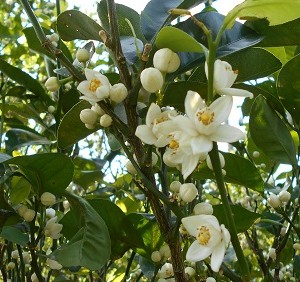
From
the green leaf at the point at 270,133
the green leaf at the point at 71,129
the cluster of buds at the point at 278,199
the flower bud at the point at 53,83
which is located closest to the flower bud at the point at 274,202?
the cluster of buds at the point at 278,199

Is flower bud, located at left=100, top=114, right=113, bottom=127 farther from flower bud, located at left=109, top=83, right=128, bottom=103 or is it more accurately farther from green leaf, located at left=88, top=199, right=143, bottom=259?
green leaf, located at left=88, top=199, right=143, bottom=259

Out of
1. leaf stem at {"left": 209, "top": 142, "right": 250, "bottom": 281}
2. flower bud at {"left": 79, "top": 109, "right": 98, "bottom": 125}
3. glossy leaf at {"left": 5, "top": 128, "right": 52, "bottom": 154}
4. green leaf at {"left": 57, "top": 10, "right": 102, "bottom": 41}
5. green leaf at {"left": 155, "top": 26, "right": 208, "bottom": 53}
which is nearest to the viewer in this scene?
leaf stem at {"left": 209, "top": 142, "right": 250, "bottom": 281}

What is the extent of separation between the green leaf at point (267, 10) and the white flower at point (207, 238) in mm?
225

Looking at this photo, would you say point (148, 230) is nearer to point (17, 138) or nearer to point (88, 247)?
point (88, 247)

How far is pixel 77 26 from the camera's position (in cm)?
98

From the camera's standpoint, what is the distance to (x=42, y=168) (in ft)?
3.16

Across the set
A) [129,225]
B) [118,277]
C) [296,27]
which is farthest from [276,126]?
[118,277]

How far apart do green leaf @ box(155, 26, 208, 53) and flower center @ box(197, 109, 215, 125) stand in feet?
0.32

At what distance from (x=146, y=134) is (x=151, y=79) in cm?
7

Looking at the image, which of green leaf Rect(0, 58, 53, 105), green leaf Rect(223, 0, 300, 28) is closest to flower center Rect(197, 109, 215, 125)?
green leaf Rect(223, 0, 300, 28)

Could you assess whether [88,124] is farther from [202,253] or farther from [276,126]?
[276,126]

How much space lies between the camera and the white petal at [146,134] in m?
0.73

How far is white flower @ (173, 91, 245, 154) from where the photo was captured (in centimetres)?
66

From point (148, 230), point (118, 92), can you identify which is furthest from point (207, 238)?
point (148, 230)
